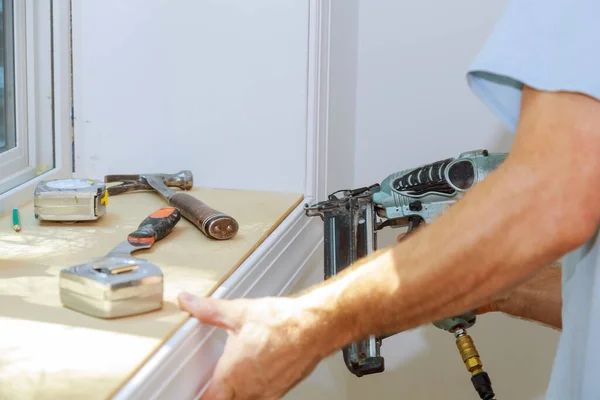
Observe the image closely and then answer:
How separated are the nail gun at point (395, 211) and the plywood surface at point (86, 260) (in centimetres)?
11

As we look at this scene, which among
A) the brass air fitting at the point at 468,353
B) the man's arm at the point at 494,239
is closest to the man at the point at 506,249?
the man's arm at the point at 494,239

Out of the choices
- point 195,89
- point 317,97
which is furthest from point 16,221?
point 317,97

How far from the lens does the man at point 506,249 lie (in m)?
0.63

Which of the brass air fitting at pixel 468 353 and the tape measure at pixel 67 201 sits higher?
the tape measure at pixel 67 201

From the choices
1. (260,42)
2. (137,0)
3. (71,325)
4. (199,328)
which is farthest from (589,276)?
(137,0)

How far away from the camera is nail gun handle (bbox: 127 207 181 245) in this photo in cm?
100

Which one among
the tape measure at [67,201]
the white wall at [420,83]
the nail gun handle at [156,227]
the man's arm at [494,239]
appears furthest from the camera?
the white wall at [420,83]

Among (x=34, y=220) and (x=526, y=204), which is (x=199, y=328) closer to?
(x=526, y=204)

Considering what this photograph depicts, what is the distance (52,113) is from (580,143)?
1053mm

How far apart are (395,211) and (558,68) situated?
618 mm

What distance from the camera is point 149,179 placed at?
4.40 ft

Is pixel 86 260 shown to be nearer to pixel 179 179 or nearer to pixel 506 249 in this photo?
pixel 179 179

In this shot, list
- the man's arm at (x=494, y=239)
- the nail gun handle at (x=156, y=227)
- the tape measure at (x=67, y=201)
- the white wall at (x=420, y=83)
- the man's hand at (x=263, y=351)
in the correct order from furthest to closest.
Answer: the white wall at (x=420, y=83)
the tape measure at (x=67, y=201)
the nail gun handle at (x=156, y=227)
the man's hand at (x=263, y=351)
the man's arm at (x=494, y=239)

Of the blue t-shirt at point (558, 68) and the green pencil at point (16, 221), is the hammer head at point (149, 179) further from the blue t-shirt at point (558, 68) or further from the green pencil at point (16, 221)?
the blue t-shirt at point (558, 68)
